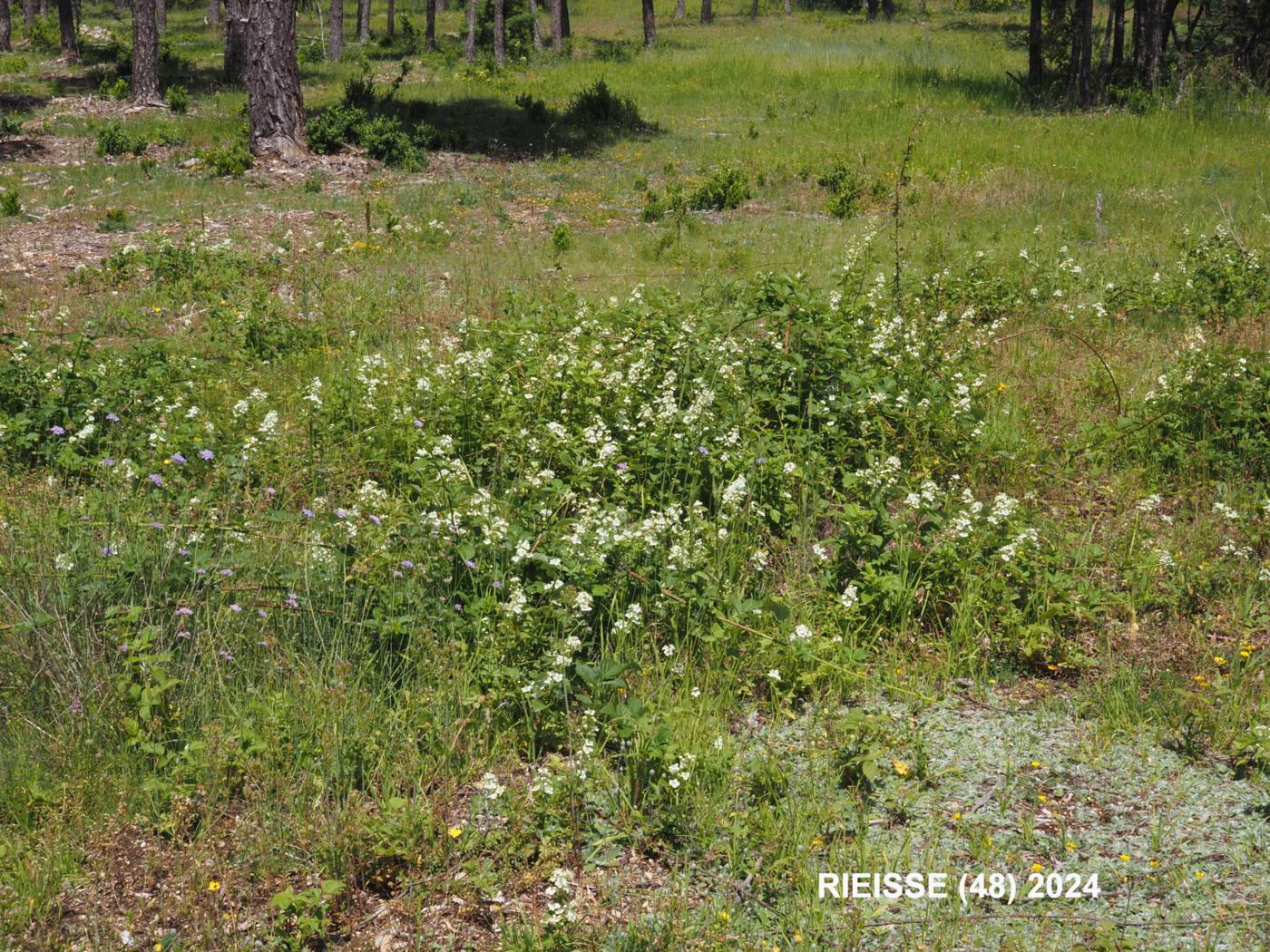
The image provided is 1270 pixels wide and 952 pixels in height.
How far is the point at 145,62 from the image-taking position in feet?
73.3

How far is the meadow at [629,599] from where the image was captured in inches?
136

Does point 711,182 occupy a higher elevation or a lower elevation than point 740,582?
higher

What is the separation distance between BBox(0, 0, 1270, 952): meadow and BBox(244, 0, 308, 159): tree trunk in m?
5.88

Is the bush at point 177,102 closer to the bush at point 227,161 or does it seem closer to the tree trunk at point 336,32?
the bush at point 227,161

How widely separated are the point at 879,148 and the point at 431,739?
1512 centimetres

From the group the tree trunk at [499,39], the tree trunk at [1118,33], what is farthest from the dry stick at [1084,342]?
the tree trunk at [499,39]

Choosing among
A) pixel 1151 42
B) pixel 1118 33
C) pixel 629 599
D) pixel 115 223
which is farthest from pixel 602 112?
pixel 629 599

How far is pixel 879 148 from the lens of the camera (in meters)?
17.1

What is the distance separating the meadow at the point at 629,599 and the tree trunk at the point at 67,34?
24379 millimetres

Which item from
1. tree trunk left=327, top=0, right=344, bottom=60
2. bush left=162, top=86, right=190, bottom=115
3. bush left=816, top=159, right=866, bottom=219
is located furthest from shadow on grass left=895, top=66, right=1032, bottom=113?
tree trunk left=327, top=0, right=344, bottom=60

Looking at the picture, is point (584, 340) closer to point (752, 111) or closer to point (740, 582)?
point (740, 582)

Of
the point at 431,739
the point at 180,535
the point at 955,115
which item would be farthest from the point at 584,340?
the point at 955,115

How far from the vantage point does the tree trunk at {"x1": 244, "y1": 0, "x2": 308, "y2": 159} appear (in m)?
16.2

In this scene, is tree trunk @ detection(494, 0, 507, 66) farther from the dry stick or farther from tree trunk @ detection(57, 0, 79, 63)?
the dry stick
